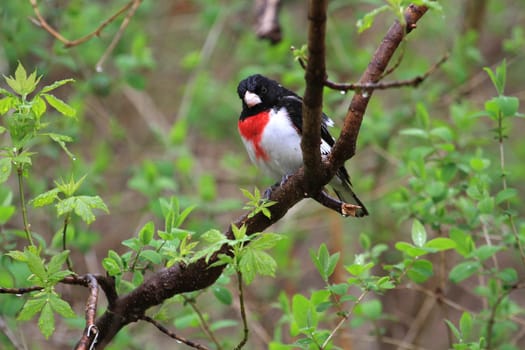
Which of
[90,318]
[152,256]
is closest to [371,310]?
[152,256]

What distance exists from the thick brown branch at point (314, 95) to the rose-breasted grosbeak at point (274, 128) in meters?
0.87

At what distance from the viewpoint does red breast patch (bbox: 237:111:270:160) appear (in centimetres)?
285

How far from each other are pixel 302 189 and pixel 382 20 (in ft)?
13.0

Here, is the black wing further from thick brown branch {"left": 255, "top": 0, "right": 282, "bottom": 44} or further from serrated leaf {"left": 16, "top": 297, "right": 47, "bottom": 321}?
serrated leaf {"left": 16, "top": 297, "right": 47, "bottom": 321}

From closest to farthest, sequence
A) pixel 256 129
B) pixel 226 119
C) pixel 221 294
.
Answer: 1. pixel 221 294
2. pixel 256 129
3. pixel 226 119

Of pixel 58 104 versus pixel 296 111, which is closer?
pixel 58 104

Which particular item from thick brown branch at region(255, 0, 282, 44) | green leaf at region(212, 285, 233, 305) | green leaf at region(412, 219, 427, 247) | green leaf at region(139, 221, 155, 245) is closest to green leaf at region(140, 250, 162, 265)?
→ green leaf at region(139, 221, 155, 245)

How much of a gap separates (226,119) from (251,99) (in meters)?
1.87

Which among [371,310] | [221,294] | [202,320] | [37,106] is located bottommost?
[371,310]

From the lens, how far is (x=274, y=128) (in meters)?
2.80

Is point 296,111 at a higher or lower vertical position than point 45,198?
higher

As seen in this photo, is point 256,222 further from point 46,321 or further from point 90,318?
point 46,321

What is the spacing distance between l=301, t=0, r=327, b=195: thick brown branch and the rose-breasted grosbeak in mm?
870

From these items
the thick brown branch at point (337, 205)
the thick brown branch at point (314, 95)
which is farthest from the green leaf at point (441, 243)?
the thick brown branch at point (314, 95)
